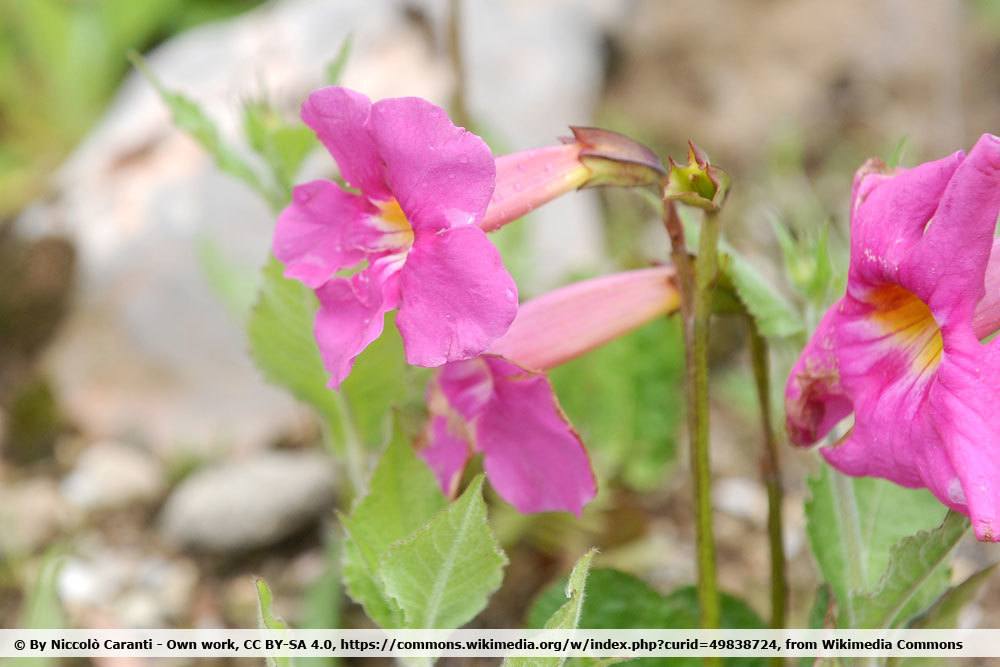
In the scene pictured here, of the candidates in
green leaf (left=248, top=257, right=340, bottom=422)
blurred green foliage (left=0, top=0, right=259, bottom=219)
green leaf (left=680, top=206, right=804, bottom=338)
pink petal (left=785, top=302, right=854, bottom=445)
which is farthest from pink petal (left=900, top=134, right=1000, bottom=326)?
blurred green foliage (left=0, top=0, right=259, bottom=219)

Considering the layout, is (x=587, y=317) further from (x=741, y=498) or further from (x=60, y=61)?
(x=60, y=61)

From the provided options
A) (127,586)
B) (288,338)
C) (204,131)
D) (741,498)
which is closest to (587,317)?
(288,338)

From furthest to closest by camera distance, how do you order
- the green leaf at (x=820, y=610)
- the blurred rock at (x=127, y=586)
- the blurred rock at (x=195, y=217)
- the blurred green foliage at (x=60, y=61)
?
the blurred green foliage at (x=60, y=61) → the blurred rock at (x=195, y=217) → the blurred rock at (x=127, y=586) → the green leaf at (x=820, y=610)

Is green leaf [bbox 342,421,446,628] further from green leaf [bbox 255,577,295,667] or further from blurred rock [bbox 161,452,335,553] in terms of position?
blurred rock [bbox 161,452,335,553]

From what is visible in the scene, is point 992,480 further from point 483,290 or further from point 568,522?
point 568,522

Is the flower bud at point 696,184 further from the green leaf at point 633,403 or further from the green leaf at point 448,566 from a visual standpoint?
the green leaf at point 633,403

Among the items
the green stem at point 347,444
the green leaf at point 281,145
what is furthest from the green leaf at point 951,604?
the green leaf at point 281,145

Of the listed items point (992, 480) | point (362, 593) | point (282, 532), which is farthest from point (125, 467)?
point (992, 480)

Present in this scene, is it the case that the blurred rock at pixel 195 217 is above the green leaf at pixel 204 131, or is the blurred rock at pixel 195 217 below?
below
